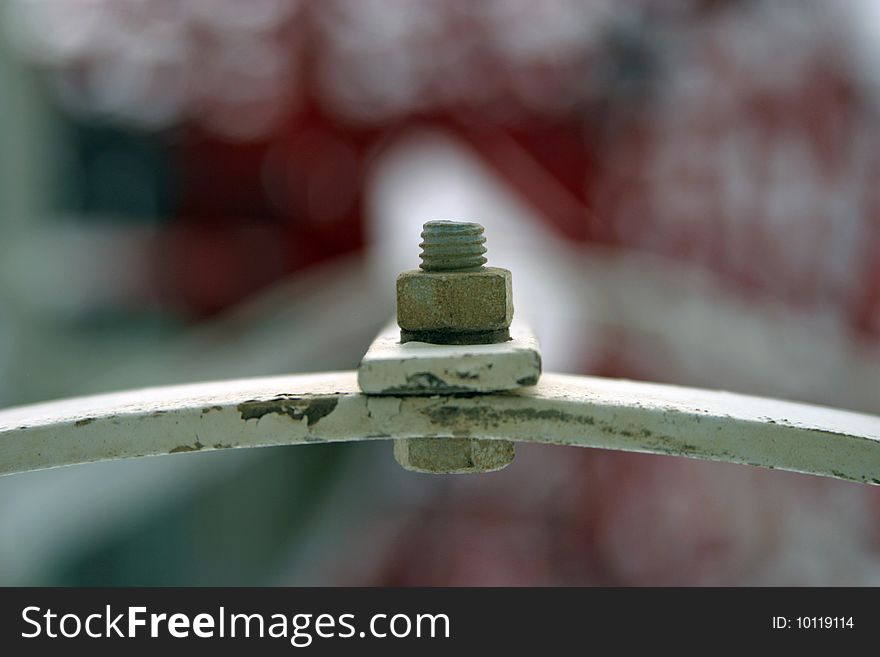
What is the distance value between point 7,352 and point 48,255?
24cm

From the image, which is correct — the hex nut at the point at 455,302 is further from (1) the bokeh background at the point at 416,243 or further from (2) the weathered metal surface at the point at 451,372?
(1) the bokeh background at the point at 416,243

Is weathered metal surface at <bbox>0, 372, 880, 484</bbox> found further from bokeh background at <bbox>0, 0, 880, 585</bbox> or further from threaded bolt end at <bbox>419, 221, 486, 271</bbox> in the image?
bokeh background at <bbox>0, 0, 880, 585</bbox>

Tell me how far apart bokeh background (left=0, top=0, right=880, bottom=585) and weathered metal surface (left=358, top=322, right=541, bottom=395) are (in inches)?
42.4

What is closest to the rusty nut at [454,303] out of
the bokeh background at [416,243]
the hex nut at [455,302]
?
the hex nut at [455,302]

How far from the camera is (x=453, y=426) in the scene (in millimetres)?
438

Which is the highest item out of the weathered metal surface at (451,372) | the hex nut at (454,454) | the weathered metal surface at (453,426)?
the weathered metal surface at (451,372)

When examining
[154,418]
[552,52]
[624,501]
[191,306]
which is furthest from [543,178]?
[154,418]

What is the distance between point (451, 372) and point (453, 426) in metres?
0.03

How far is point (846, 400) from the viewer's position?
5.41ft

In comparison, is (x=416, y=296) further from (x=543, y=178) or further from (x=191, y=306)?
(x=191, y=306)

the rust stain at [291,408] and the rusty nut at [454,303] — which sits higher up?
the rusty nut at [454,303]

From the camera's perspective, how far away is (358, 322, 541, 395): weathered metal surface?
434 millimetres

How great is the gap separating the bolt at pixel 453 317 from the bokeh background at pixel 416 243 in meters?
1.01

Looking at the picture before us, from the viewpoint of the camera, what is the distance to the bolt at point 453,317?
1.53 ft
